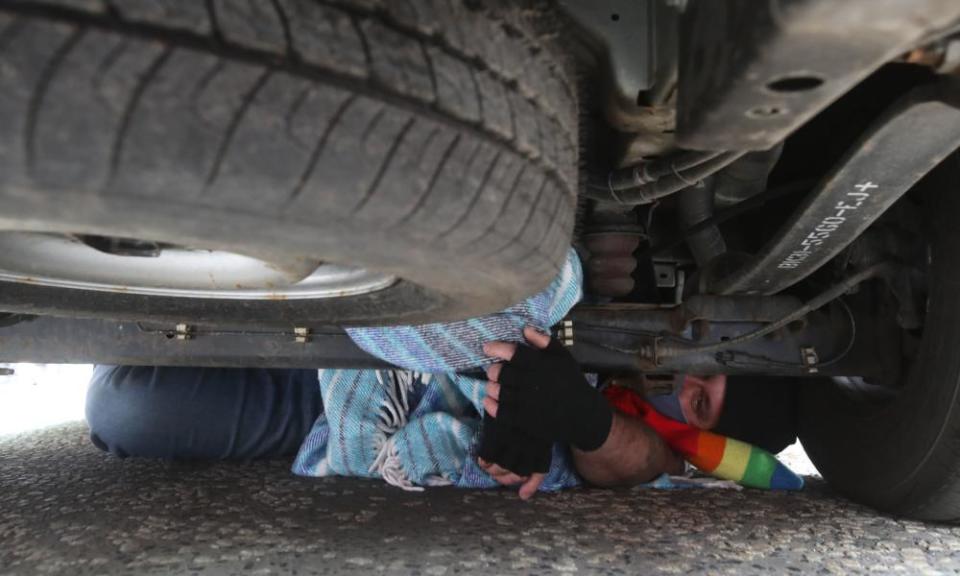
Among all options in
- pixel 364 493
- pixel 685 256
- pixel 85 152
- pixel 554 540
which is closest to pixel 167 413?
pixel 364 493

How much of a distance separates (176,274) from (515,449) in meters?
0.55

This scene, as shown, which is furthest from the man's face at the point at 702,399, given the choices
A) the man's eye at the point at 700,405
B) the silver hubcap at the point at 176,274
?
the silver hubcap at the point at 176,274

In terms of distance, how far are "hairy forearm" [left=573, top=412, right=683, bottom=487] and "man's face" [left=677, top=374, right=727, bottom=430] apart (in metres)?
0.17

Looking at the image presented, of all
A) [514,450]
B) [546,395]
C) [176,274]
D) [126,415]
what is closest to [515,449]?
[514,450]

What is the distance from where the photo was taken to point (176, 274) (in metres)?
0.79

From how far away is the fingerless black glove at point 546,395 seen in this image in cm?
100

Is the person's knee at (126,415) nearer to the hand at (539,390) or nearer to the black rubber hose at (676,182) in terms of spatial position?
the hand at (539,390)

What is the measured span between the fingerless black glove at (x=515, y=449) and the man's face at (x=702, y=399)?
0.52m

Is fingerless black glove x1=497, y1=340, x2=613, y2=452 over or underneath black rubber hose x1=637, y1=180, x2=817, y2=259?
underneath

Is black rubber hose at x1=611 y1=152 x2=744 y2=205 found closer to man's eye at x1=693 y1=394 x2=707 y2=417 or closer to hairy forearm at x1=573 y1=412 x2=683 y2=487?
hairy forearm at x1=573 y1=412 x2=683 y2=487

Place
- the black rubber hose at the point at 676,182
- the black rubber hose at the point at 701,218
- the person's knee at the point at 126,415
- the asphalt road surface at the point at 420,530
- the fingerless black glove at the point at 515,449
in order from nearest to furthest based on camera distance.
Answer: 1. the black rubber hose at the point at 676,182
2. the asphalt road surface at the point at 420,530
3. the black rubber hose at the point at 701,218
4. the fingerless black glove at the point at 515,449
5. the person's knee at the point at 126,415

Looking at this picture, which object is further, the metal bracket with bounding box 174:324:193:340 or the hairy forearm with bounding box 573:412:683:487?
the hairy forearm with bounding box 573:412:683:487

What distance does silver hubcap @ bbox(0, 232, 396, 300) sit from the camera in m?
0.72

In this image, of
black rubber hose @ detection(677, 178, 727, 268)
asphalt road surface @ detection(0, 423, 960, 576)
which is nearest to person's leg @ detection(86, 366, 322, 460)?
asphalt road surface @ detection(0, 423, 960, 576)
